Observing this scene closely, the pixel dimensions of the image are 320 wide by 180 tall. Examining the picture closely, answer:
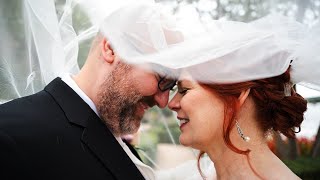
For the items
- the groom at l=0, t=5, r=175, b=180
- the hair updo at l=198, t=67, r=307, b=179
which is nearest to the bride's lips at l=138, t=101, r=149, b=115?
the groom at l=0, t=5, r=175, b=180

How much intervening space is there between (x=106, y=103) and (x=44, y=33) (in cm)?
55

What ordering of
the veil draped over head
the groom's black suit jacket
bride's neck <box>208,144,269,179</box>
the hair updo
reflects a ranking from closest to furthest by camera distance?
the groom's black suit jacket → the veil draped over head → the hair updo → bride's neck <box>208,144,269,179</box>

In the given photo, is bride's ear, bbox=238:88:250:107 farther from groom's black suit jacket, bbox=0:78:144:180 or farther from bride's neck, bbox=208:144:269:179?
groom's black suit jacket, bbox=0:78:144:180

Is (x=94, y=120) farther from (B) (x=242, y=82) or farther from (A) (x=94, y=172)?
(B) (x=242, y=82)

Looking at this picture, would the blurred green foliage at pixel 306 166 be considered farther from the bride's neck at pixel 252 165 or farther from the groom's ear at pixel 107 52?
the groom's ear at pixel 107 52

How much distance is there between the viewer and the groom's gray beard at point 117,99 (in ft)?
8.00

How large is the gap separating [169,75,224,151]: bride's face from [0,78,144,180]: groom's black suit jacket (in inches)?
14.7

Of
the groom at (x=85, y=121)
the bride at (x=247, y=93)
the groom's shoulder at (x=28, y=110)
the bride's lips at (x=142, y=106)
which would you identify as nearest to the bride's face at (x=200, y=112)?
the bride at (x=247, y=93)

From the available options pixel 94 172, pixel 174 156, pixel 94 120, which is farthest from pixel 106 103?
pixel 174 156

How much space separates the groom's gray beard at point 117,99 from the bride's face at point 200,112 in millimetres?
332

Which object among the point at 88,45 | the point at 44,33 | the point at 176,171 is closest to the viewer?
the point at 44,33

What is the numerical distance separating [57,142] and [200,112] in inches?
29.6

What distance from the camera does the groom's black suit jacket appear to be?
6.57 ft

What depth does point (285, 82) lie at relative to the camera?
231 cm
